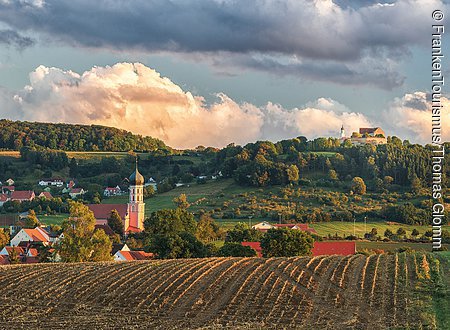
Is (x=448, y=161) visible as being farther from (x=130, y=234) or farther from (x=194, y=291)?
(x=194, y=291)

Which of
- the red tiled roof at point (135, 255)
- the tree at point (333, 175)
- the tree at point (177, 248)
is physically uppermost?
the tree at point (333, 175)

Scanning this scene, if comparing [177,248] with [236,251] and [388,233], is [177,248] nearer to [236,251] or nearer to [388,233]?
[236,251]

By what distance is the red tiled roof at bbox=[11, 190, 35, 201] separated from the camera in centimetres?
17462

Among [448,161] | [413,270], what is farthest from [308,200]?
[413,270]

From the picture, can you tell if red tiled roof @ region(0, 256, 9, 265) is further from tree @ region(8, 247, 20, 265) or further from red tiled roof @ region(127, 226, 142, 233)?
red tiled roof @ region(127, 226, 142, 233)

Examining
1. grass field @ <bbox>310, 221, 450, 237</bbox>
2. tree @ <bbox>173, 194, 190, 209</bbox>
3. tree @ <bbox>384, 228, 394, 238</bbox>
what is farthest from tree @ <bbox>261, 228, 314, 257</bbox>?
tree @ <bbox>173, 194, 190, 209</bbox>

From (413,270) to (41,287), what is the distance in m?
23.6

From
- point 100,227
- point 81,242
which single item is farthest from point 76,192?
point 81,242

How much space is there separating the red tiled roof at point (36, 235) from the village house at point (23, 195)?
5771 centimetres

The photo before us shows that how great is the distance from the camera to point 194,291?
43625 millimetres

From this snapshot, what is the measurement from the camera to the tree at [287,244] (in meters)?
75.8

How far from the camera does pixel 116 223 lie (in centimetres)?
13100

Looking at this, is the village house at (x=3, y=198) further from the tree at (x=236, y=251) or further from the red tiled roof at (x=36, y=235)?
the tree at (x=236, y=251)

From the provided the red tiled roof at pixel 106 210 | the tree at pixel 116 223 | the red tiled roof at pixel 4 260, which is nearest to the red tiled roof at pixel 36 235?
the tree at pixel 116 223
